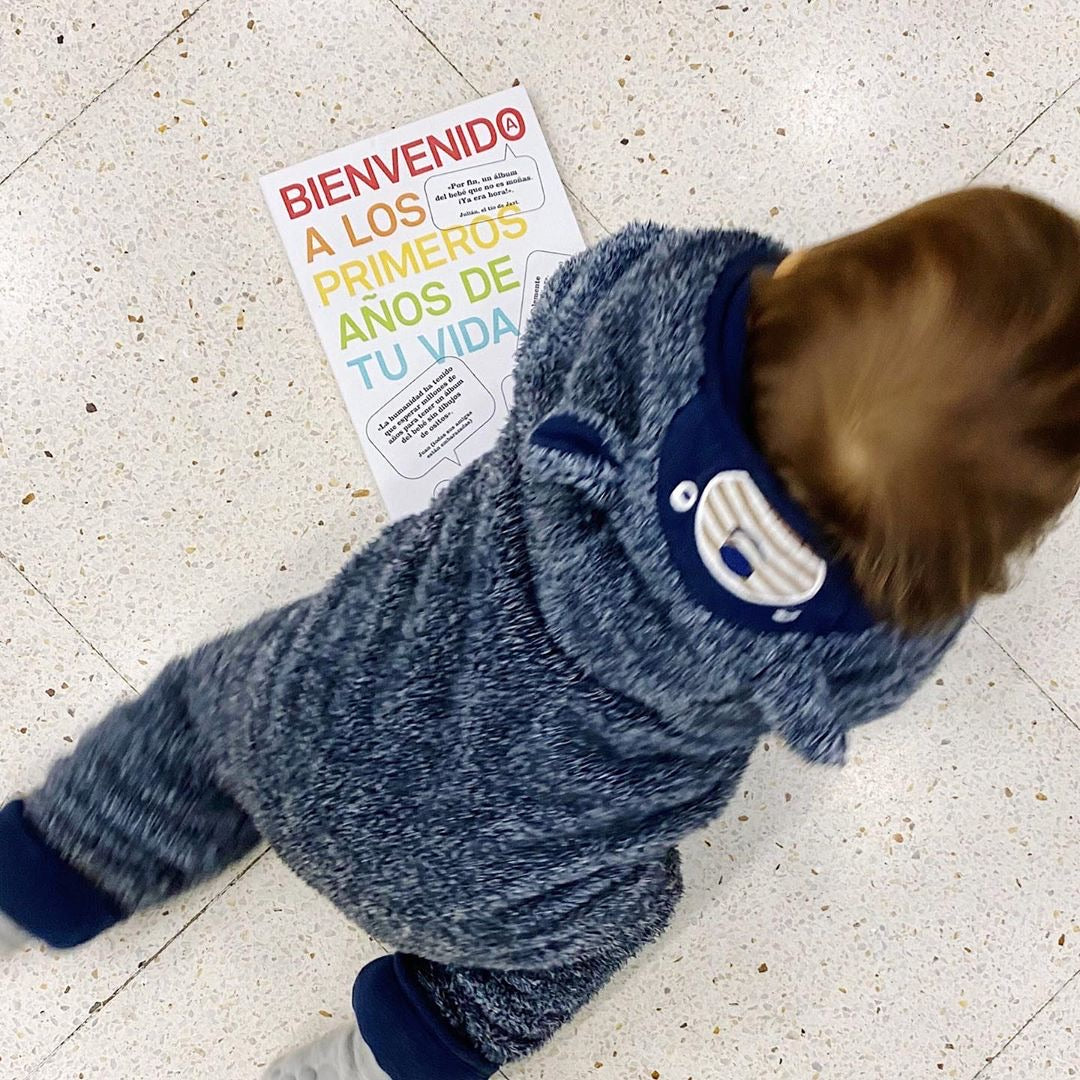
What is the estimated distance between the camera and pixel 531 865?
0.52m

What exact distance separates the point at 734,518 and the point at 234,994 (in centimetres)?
63

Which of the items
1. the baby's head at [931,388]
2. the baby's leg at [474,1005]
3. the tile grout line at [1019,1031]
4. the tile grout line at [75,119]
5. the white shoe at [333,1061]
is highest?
the tile grout line at [75,119]

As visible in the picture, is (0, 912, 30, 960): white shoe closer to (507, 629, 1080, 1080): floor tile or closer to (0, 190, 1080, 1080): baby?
(0, 190, 1080, 1080): baby

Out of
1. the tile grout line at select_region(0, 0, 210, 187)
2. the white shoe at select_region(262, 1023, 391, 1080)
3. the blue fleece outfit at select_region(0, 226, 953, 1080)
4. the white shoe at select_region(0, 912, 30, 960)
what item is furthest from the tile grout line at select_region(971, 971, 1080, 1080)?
the tile grout line at select_region(0, 0, 210, 187)

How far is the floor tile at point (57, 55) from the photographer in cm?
77

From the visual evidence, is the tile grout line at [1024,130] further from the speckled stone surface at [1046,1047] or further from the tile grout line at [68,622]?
the tile grout line at [68,622]

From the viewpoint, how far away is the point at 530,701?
0.46 m

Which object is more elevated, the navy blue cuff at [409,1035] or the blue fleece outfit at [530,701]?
the blue fleece outfit at [530,701]

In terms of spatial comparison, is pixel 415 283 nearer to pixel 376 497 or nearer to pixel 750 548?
pixel 376 497

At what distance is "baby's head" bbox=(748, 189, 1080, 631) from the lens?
1.05 ft

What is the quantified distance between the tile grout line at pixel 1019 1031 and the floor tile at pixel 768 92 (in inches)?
25.9

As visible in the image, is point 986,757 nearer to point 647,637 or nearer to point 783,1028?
point 783,1028

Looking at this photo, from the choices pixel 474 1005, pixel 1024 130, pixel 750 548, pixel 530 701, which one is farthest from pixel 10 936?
pixel 1024 130

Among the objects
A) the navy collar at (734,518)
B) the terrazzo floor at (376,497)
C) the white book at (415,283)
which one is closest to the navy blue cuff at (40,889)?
the terrazzo floor at (376,497)
